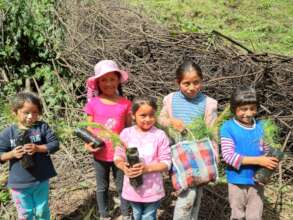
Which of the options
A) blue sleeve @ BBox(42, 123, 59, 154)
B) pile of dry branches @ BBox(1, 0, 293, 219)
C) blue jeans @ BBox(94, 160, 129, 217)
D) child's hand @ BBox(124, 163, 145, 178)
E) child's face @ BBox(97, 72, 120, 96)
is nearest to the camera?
child's hand @ BBox(124, 163, 145, 178)

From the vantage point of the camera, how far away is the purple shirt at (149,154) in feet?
9.08

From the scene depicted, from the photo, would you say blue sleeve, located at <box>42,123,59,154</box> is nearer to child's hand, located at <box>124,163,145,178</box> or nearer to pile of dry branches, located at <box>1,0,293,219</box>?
child's hand, located at <box>124,163,145,178</box>

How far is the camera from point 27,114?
9.41 ft

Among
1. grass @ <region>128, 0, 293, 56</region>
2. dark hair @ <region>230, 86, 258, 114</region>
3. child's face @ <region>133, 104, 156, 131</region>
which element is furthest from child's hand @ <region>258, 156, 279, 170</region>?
grass @ <region>128, 0, 293, 56</region>

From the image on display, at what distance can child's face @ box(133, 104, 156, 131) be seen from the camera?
2.74 metres

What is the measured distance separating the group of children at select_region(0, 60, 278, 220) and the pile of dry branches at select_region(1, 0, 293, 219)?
29.8 inches

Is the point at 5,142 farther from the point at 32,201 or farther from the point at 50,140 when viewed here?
the point at 32,201

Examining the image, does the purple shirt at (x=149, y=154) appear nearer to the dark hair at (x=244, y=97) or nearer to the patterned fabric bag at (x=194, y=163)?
the patterned fabric bag at (x=194, y=163)

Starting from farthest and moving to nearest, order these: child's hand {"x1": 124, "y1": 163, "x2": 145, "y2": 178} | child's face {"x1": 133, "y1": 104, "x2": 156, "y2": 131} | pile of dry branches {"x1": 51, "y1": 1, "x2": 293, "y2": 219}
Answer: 1. pile of dry branches {"x1": 51, "y1": 1, "x2": 293, "y2": 219}
2. child's face {"x1": 133, "y1": 104, "x2": 156, "y2": 131}
3. child's hand {"x1": 124, "y1": 163, "x2": 145, "y2": 178}

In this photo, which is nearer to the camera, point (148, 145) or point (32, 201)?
point (148, 145)

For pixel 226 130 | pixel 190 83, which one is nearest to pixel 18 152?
pixel 190 83

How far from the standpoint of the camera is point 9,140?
114 inches

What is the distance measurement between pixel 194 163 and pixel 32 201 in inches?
50.8

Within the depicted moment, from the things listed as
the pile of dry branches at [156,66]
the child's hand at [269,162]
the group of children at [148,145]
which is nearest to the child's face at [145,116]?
the group of children at [148,145]
